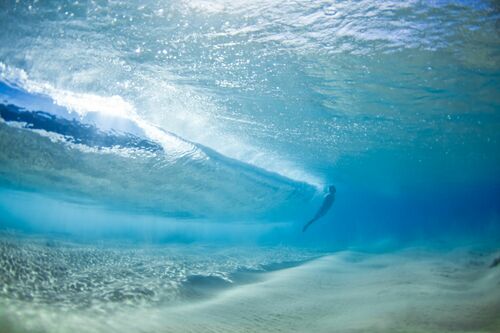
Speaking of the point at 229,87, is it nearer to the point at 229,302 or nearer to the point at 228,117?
the point at 228,117

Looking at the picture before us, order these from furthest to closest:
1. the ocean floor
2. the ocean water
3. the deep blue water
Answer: the deep blue water
the ocean water
the ocean floor

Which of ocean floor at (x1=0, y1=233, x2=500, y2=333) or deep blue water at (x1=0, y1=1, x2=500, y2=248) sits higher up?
deep blue water at (x1=0, y1=1, x2=500, y2=248)

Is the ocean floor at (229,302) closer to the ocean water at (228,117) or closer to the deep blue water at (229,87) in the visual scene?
the ocean water at (228,117)

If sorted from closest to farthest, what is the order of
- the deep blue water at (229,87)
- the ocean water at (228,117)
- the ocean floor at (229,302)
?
1. the ocean floor at (229,302)
2. the ocean water at (228,117)
3. the deep blue water at (229,87)

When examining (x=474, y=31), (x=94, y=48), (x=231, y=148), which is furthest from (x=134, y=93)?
(x=474, y=31)

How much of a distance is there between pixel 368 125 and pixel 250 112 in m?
8.05

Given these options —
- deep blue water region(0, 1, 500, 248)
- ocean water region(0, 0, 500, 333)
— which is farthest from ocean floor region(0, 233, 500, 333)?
deep blue water region(0, 1, 500, 248)

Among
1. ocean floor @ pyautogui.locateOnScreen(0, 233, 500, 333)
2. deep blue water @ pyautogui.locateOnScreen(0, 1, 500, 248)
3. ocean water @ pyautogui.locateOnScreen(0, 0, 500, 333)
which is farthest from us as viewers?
deep blue water @ pyautogui.locateOnScreen(0, 1, 500, 248)

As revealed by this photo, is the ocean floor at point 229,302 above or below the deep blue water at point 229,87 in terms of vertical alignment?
below

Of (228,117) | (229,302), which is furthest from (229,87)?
(229,302)

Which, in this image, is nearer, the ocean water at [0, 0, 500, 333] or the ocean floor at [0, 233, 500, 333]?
the ocean floor at [0, 233, 500, 333]

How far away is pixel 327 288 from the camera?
23.2 ft

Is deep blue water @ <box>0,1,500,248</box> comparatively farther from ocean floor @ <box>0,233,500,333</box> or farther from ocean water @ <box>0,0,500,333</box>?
ocean floor @ <box>0,233,500,333</box>

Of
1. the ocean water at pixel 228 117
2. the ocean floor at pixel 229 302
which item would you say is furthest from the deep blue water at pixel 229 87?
the ocean floor at pixel 229 302
